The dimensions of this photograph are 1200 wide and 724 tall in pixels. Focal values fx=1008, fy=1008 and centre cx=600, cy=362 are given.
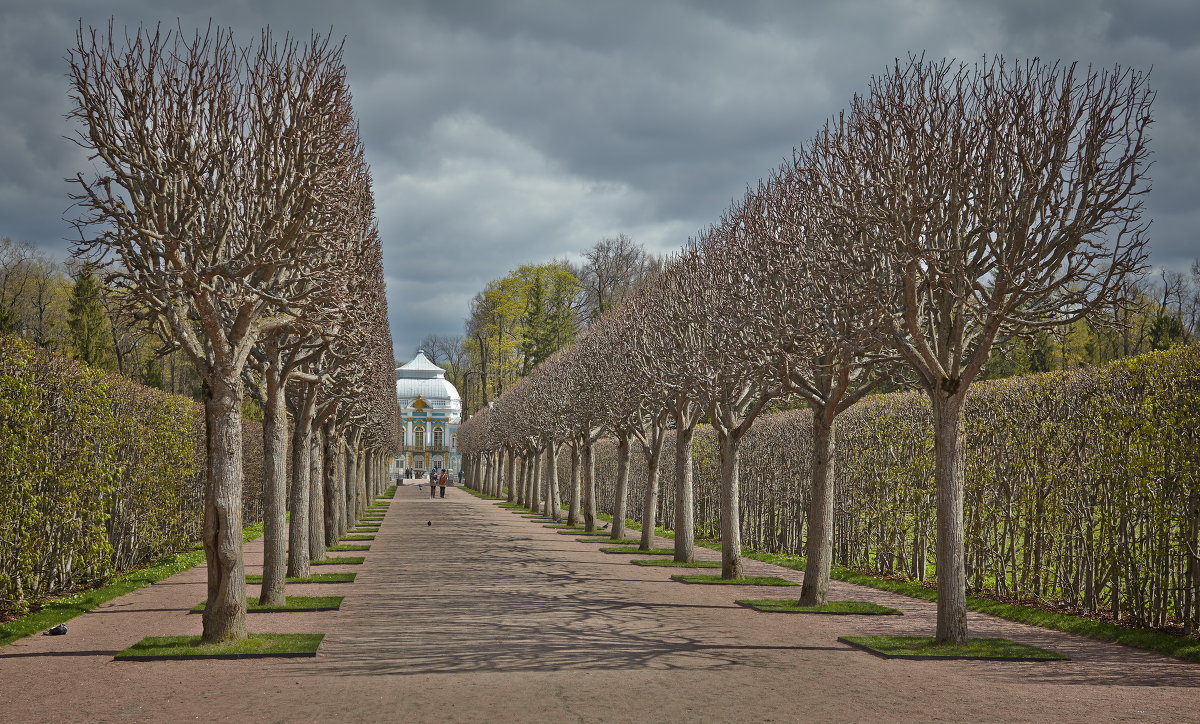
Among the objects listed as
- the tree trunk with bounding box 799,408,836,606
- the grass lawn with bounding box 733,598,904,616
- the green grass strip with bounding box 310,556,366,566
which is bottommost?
the green grass strip with bounding box 310,556,366,566

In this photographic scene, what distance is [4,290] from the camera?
49625mm

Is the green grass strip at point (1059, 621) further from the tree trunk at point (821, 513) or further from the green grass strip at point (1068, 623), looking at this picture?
the tree trunk at point (821, 513)

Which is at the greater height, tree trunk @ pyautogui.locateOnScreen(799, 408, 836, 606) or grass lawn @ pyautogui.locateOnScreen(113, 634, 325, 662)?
tree trunk @ pyautogui.locateOnScreen(799, 408, 836, 606)

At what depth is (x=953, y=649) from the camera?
10.7m

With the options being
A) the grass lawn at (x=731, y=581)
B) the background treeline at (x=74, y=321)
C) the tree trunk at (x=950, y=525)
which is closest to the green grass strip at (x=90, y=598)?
the grass lawn at (x=731, y=581)

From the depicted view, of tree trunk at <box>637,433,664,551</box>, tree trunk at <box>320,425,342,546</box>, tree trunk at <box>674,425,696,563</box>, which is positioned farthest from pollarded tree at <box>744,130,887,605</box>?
tree trunk at <box>320,425,342,546</box>

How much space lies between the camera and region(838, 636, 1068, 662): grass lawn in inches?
412

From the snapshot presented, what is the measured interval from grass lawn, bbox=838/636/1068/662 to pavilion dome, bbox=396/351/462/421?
10800cm

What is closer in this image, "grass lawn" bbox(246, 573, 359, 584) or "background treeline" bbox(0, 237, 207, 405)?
"grass lawn" bbox(246, 573, 359, 584)

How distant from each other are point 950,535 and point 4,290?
5115 cm

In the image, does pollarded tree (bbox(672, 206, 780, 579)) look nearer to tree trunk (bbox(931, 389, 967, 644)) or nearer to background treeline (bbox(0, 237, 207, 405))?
tree trunk (bbox(931, 389, 967, 644))

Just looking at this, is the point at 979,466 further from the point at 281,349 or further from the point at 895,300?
the point at 281,349

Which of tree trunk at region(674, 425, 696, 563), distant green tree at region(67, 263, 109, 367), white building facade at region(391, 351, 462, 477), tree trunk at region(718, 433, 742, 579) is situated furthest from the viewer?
white building facade at region(391, 351, 462, 477)

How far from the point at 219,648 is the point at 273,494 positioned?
12.8 ft
